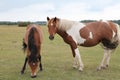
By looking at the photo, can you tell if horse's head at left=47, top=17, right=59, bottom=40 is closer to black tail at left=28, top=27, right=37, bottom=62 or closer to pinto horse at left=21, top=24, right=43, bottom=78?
pinto horse at left=21, top=24, right=43, bottom=78

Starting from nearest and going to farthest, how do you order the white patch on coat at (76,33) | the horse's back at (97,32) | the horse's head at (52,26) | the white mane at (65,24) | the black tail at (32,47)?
the black tail at (32,47), the horse's head at (52,26), the white mane at (65,24), the white patch on coat at (76,33), the horse's back at (97,32)

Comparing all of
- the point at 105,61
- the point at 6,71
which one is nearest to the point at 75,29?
the point at 105,61

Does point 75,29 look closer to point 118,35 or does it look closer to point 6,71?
point 118,35

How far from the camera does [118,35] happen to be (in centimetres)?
1098

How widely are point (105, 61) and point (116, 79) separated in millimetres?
1953

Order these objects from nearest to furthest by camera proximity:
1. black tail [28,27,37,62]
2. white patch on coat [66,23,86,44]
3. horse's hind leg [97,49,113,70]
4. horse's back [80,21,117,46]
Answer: black tail [28,27,37,62]
white patch on coat [66,23,86,44]
horse's back [80,21,117,46]
horse's hind leg [97,49,113,70]

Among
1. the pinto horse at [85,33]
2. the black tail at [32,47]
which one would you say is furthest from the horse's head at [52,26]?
the black tail at [32,47]

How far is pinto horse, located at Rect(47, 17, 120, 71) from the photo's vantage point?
10469 millimetres

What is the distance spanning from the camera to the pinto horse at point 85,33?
1047 cm

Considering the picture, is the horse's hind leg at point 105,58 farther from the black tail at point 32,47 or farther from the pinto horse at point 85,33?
the black tail at point 32,47

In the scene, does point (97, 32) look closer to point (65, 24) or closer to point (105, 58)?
point (105, 58)

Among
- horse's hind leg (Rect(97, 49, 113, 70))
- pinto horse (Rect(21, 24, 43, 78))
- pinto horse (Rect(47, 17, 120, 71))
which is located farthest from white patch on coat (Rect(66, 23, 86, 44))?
pinto horse (Rect(21, 24, 43, 78))

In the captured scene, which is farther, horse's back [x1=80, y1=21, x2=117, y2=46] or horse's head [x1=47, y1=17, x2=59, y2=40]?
horse's back [x1=80, y1=21, x2=117, y2=46]

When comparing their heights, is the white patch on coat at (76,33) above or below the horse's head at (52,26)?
below
